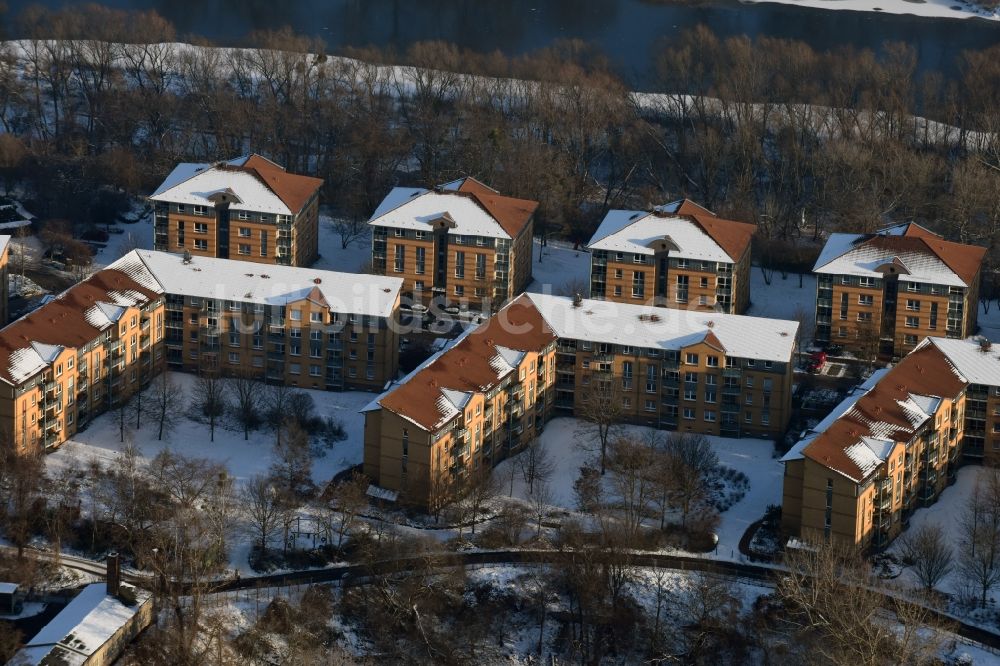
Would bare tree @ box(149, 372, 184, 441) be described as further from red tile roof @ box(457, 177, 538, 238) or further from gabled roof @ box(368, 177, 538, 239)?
red tile roof @ box(457, 177, 538, 238)

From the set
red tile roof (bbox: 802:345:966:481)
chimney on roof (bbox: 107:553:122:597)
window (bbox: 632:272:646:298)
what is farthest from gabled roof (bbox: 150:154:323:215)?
red tile roof (bbox: 802:345:966:481)

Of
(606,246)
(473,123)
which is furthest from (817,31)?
(606,246)

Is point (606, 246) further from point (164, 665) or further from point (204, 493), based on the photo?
point (164, 665)

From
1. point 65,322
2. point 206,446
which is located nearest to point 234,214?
point 65,322

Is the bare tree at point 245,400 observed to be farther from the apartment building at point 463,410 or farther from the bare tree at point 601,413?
the bare tree at point 601,413

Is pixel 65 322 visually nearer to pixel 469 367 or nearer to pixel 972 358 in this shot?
pixel 469 367
